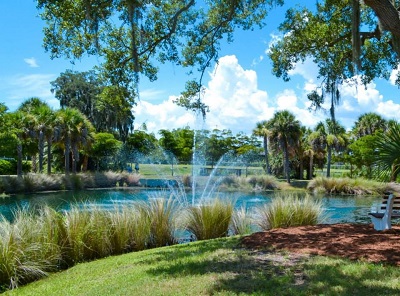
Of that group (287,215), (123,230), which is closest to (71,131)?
(123,230)

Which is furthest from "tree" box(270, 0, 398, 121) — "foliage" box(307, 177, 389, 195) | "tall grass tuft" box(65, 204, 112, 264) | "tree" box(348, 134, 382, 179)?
"tree" box(348, 134, 382, 179)

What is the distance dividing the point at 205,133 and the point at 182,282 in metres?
52.2

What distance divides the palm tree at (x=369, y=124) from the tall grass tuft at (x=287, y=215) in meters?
35.4

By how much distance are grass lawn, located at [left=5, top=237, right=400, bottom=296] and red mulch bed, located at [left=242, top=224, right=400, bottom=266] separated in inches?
14.6

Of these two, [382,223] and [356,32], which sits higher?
[356,32]

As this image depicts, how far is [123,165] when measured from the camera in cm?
4197

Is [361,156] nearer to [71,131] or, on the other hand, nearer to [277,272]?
[71,131]

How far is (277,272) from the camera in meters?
4.83

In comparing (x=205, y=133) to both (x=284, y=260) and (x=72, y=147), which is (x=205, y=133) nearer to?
(x=72, y=147)

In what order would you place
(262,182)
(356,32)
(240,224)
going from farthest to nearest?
(262,182) → (240,224) → (356,32)

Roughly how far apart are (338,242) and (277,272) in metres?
2.01

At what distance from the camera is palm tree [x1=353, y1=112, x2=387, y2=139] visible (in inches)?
1659

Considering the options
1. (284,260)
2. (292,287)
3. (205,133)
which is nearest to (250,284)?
(292,287)

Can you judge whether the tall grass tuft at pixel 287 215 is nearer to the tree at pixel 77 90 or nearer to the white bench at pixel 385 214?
the white bench at pixel 385 214
